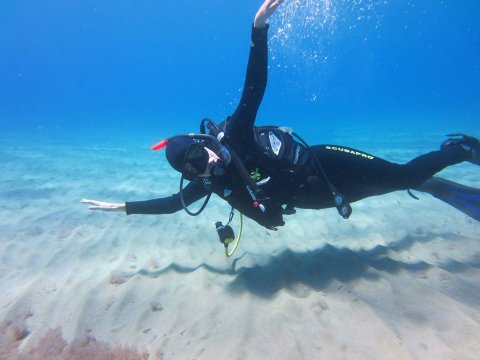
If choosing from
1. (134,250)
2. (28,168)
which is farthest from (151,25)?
(134,250)

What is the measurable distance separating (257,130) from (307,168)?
78 cm

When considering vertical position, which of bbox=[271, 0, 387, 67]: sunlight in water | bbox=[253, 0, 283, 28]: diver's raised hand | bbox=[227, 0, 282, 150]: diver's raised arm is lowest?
bbox=[227, 0, 282, 150]: diver's raised arm

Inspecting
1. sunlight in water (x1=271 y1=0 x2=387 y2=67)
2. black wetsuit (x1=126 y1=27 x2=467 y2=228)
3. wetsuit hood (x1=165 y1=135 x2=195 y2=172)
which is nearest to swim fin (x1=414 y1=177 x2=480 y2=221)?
black wetsuit (x1=126 y1=27 x2=467 y2=228)

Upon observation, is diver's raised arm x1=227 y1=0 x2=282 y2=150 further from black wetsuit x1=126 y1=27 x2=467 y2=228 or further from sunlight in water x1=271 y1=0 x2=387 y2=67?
sunlight in water x1=271 y1=0 x2=387 y2=67

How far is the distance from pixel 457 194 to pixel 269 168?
9.67 feet

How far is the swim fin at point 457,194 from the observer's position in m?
4.04

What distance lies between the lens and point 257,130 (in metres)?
3.58

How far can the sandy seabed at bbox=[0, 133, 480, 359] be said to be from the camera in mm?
2496

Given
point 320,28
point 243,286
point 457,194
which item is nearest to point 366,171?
point 457,194

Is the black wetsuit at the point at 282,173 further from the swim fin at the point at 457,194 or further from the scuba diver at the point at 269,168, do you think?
the swim fin at the point at 457,194

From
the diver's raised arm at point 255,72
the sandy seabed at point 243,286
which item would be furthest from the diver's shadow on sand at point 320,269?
the diver's raised arm at point 255,72

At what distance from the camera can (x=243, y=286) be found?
363 cm

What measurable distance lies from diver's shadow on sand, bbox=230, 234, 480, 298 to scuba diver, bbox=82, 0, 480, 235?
74cm

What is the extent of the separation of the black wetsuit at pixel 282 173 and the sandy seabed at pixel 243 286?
0.96 metres
